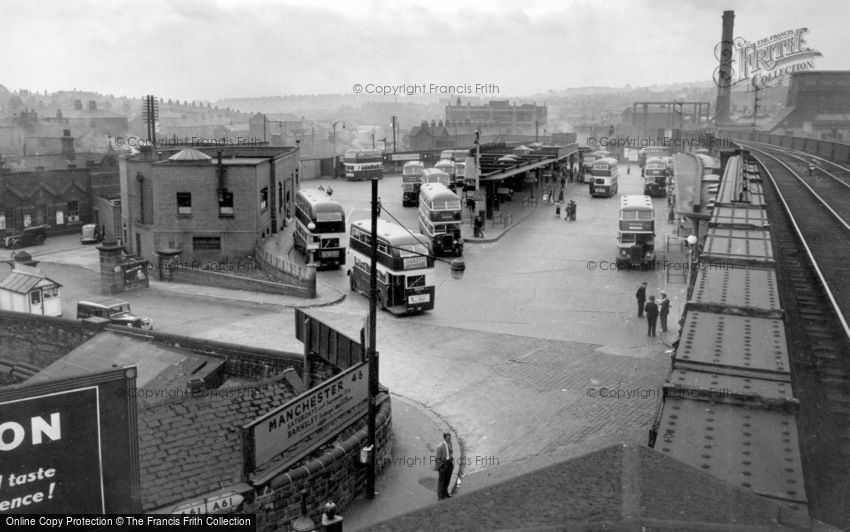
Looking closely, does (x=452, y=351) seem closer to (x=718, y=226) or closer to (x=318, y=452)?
(x=318, y=452)

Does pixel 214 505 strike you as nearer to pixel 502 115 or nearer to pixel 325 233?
pixel 325 233

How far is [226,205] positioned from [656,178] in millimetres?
35990

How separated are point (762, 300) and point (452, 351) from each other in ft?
55.3

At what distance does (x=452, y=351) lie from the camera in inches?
967

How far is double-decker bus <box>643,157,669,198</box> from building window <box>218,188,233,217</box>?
35.2 meters

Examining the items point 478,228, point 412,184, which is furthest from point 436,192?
point 412,184

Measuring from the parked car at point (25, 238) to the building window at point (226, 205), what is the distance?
16801 mm

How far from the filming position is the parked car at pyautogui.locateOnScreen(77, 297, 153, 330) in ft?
87.5

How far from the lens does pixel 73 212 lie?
54719mm

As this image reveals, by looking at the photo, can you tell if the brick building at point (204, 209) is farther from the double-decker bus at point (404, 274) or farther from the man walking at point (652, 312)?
the man walking at point (652, 312)

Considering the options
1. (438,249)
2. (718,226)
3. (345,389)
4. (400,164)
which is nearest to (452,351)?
(345,389)

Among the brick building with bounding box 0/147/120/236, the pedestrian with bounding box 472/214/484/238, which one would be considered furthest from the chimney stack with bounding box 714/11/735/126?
the brick building with bounding box 0/147/120/236

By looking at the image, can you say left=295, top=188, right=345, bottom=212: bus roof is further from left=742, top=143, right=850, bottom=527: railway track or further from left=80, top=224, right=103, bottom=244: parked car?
left=742, top=143, right=850, bottom=527: railway track

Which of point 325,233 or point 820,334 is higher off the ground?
point 820,334
